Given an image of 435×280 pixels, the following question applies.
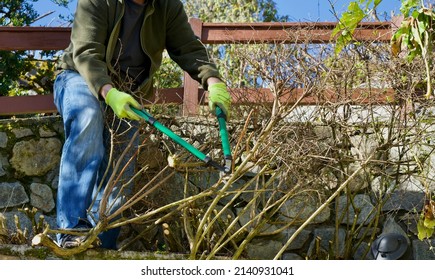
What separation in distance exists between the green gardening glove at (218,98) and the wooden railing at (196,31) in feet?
2.84

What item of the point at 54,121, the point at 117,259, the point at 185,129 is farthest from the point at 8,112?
the point at 117,259

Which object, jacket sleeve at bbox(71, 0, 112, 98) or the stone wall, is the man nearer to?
jacket sleeve at bbox(71, 0, 112, 98)

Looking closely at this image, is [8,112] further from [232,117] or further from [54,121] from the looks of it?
[232,117]

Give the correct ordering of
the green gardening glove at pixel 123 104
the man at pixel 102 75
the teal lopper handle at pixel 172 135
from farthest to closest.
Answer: the man at pixel 102 75
the green gardening glove at pixel 123 104
the teal lopper handle at pixel 172 135

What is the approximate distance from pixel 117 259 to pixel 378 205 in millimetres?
1879

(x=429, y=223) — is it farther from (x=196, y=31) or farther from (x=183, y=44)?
(x=196, y=31)

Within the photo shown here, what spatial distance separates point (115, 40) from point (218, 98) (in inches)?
29.5

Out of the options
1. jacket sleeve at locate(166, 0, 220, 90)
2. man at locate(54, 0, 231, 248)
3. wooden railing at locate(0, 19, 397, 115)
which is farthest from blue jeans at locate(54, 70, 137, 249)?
wooden railing at locate(0, 19, 397, 115)

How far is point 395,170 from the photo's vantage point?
5664 millimetres

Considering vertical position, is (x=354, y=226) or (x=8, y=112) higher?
(x=8, y=112)

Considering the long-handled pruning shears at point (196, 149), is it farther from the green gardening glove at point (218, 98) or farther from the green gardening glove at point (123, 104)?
the green gardening glove at point (218, 98)

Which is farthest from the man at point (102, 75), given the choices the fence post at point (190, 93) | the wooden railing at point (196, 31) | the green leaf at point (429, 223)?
the green leaf at point (429, 223)

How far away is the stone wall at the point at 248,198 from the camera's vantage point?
5645 millimetres
